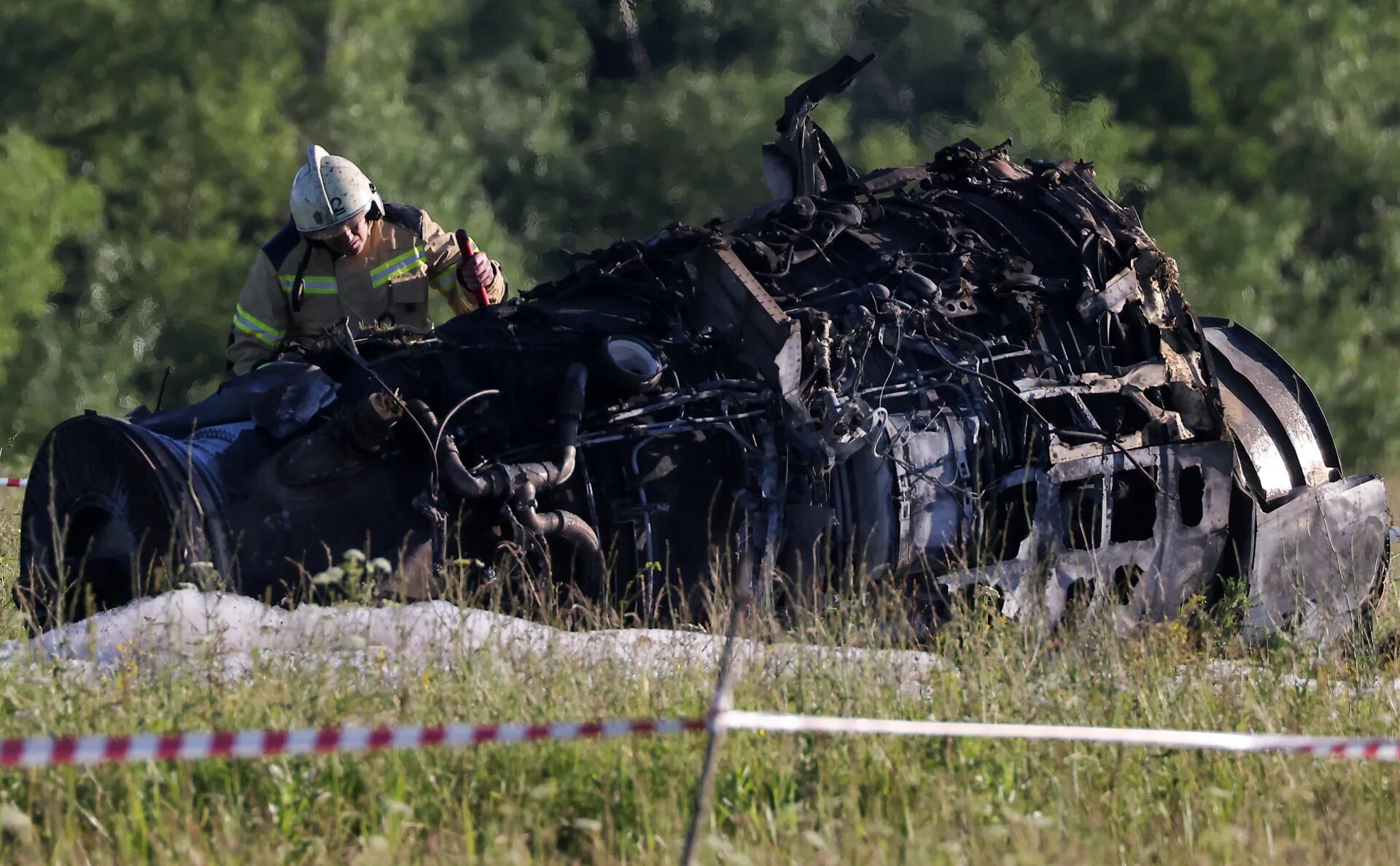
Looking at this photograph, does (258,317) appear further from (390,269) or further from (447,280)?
(447,280)

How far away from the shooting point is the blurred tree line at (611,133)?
20.3m

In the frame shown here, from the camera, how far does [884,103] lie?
84.0 ft

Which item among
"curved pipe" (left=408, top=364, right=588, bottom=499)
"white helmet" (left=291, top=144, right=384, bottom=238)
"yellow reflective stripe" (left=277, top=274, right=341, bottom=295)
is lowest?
"curved pipe" (left=408, top=364, right=588, bottom=499)

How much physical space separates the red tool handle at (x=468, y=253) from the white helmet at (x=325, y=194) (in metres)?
0.45

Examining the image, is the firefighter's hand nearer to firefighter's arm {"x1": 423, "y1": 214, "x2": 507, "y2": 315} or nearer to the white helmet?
firefighter's arm {"x1": 423, "y1": 214, "x2": 507, "y2": 315}

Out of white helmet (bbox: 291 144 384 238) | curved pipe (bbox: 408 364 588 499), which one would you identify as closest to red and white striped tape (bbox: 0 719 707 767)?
curved pipe (bbox: 408 364 588 499)

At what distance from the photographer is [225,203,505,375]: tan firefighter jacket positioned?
346 inches

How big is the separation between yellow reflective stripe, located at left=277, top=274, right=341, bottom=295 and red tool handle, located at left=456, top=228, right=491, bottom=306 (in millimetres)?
572

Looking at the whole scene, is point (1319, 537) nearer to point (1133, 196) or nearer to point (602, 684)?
point (602, 684)

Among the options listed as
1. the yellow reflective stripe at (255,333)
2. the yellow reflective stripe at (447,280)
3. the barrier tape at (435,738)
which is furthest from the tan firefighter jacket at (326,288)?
the barrier tape at (435,738)

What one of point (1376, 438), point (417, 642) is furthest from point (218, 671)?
point (1376, 438)

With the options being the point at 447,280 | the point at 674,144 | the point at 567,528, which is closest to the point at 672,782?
the point at 567,528

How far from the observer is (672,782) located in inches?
205

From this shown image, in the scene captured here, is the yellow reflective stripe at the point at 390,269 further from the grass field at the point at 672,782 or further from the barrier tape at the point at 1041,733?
the barrier tape at the point at 1041,733
